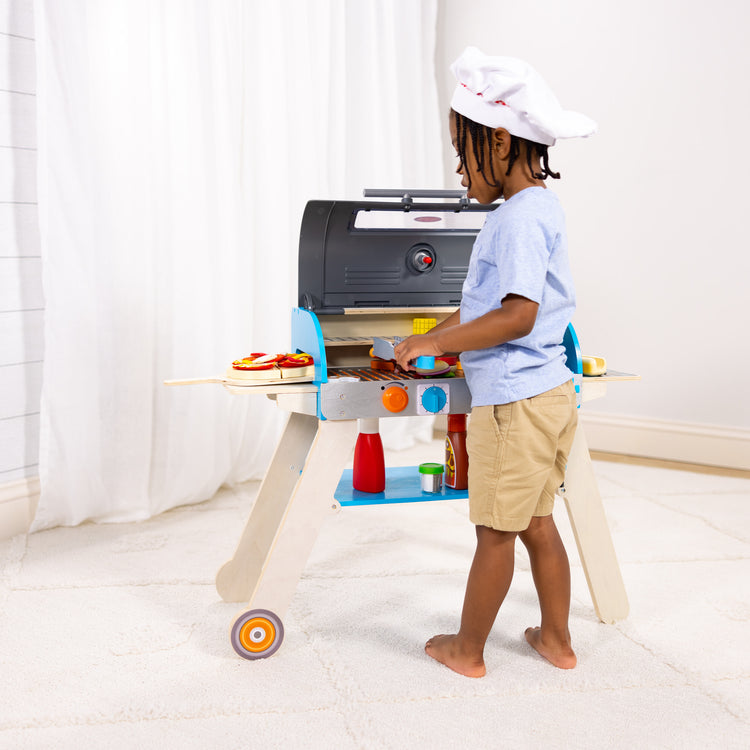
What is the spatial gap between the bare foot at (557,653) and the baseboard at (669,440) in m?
1.76

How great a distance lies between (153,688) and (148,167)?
1507 mm

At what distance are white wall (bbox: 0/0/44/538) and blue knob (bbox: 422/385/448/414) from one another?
130 cm

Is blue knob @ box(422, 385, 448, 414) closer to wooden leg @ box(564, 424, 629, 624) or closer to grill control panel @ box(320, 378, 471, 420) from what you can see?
grill control panel @ box(320, 378, 471, 420)

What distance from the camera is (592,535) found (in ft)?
5.55

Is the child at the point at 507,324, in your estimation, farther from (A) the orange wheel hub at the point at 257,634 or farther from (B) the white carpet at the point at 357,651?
(A) the orange wheel hub at the point at 257,634

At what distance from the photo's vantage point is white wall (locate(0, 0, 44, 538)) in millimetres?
2180

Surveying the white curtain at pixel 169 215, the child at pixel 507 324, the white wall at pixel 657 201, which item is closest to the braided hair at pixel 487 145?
the child at pixel 507 324

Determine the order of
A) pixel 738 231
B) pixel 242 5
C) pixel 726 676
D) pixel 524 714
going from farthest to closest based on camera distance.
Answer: pixel 738 231 < pixel 242 5 < pixel 726 676 < pixel 524 714

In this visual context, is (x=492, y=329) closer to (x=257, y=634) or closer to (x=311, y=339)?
(x=311, y=339)

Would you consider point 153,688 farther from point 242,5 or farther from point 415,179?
point 415,179

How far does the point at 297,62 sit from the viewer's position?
2.75 meters

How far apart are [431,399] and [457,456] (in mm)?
227

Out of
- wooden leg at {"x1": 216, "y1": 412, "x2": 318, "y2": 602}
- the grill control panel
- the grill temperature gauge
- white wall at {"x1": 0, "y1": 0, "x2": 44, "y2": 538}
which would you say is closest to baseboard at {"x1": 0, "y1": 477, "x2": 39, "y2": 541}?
white wall at {"x1": 0, "y1": 0, "x2": 44, "y2": 538}

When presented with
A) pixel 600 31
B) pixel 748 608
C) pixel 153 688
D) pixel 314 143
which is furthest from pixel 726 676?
pixel 600 31
